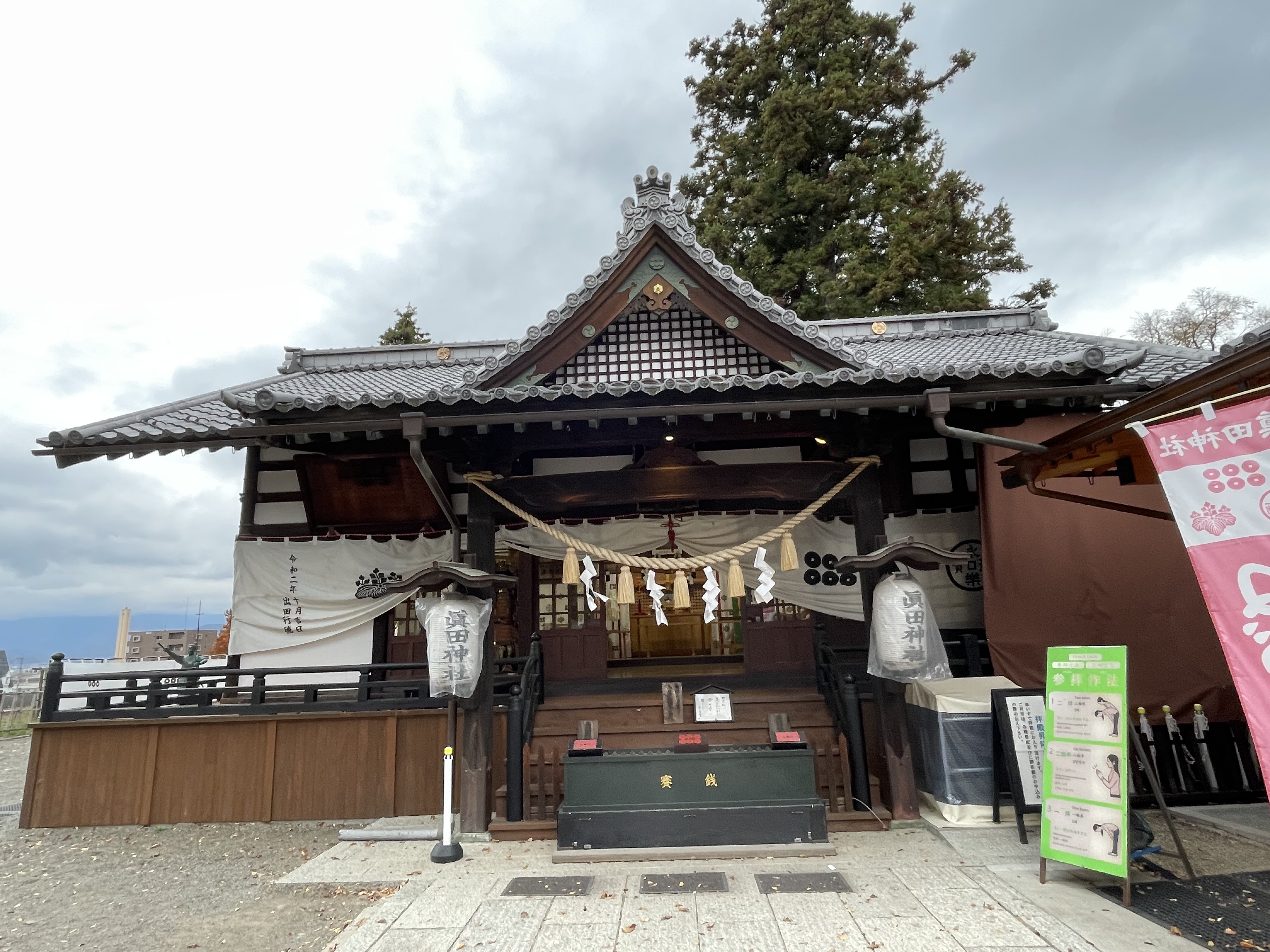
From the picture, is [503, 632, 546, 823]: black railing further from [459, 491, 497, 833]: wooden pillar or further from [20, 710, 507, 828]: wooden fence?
[20, 710, 507, 828]: wooden fence

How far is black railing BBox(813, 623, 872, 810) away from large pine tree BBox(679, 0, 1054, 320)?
12291 mm

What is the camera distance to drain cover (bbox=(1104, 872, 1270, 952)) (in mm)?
4230

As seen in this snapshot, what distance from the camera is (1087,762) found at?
5.03 metres

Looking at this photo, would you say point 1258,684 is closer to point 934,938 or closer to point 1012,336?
point 934,938

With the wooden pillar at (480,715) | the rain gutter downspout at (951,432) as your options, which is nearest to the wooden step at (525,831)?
the wooden pillar at (480,715)

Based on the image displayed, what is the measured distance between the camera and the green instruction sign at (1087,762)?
478 centimetres

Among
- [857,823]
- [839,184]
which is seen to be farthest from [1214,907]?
[839,184]

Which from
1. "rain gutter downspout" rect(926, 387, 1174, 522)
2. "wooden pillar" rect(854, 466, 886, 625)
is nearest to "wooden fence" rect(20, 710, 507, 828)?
"wooden pillar" rect(854, 466, 886, 625)

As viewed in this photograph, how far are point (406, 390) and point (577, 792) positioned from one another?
6.72 m

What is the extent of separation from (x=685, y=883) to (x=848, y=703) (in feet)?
8.77

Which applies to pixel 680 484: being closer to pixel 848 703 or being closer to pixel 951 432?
pixel 951 432

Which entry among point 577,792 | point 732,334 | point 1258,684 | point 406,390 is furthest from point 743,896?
point 406,390

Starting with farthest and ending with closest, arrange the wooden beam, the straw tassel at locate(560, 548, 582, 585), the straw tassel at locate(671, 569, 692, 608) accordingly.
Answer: the wooden beam < the straw tassel at locate(671, 569, 692, 608) < the straw tassel at locate(560, 548, 582, 585)

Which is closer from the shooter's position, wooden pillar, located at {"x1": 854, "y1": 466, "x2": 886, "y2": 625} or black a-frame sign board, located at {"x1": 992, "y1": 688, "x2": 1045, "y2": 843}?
black a-frame sign board, located at {"x1": 992, "y1": 688, "x2": 1045, "y2": 843}
